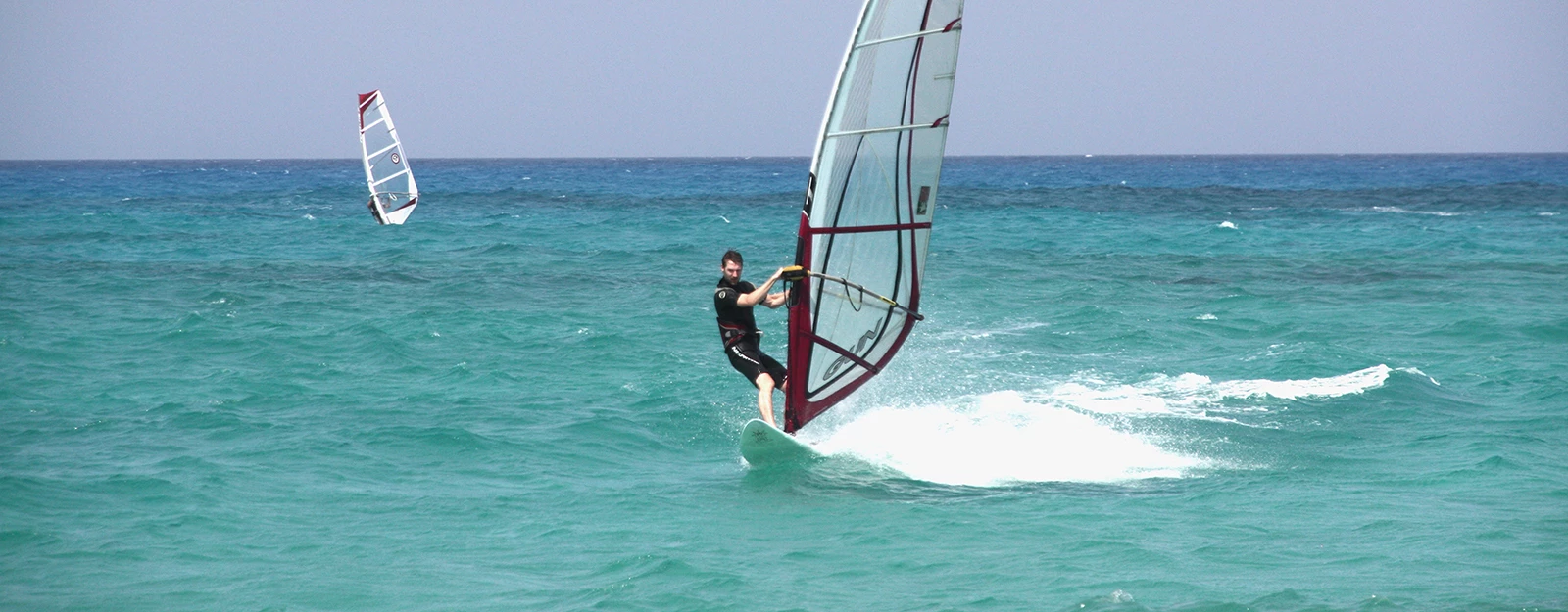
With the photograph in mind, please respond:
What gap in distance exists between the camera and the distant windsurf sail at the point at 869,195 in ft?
27.7

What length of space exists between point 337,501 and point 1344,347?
10946 millimetres

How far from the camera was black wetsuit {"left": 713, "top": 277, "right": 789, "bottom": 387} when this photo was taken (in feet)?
30.2

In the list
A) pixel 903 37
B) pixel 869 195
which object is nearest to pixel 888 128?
pixel 869 195

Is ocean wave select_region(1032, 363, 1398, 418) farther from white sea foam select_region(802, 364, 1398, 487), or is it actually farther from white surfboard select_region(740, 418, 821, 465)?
white surfboard select_region(740, 418, 821, 465)

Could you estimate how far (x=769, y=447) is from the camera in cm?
924

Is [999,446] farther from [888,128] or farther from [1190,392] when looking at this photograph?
[1190,392]

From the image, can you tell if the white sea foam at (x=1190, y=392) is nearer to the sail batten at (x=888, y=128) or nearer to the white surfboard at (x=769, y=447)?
the white surfboard at (x=769, y=447)

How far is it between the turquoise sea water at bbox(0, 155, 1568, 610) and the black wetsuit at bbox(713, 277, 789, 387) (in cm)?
73

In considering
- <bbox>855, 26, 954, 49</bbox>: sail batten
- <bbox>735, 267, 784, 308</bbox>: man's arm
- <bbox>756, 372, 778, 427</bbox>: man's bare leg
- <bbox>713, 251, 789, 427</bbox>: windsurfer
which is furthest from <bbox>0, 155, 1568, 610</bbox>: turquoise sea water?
<bbox>855, 26, 954, 49</bbox>: sail batten

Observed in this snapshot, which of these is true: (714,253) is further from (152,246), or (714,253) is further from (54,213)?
(54,213)

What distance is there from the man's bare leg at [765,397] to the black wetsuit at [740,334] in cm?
5

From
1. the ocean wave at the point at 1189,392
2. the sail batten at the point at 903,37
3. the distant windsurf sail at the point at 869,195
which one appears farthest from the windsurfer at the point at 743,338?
the ocean wave at the point at 1189,392

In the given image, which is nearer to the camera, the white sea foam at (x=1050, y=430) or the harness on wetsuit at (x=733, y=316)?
the harness on wetsuit at (x=733, y=316)

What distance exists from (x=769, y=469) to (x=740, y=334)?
97 cm
